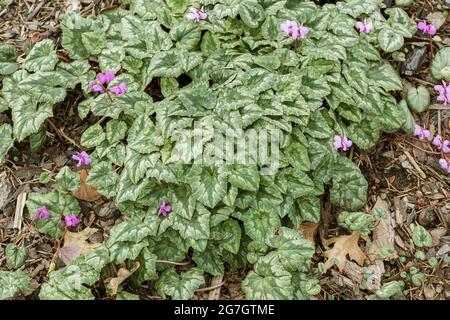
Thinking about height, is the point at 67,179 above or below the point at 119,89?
below

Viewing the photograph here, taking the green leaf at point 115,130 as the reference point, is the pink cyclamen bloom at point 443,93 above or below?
above

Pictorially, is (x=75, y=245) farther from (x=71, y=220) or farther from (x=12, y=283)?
(x=12, y=283)

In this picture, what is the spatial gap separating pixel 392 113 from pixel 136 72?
201cm

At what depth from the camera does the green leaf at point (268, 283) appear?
374 cm

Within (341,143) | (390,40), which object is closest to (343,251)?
(341,143)

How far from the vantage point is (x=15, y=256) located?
4039 millimetres

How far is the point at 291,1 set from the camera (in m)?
4.75

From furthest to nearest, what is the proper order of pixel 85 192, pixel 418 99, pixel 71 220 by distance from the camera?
pixel 418 99 → pixel 85 192 → pixel 71 220

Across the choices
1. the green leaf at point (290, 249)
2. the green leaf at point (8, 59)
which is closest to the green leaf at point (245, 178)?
the green leaf at point (290, 249)

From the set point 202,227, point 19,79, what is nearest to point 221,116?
point 202,227

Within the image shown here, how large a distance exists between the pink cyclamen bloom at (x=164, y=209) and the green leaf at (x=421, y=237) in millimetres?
1767

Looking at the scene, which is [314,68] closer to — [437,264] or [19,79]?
[437,264]

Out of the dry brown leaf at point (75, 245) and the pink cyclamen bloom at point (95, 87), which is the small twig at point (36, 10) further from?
the dry brown leaf at point (75, 245)

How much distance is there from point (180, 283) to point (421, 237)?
69.0 inches
